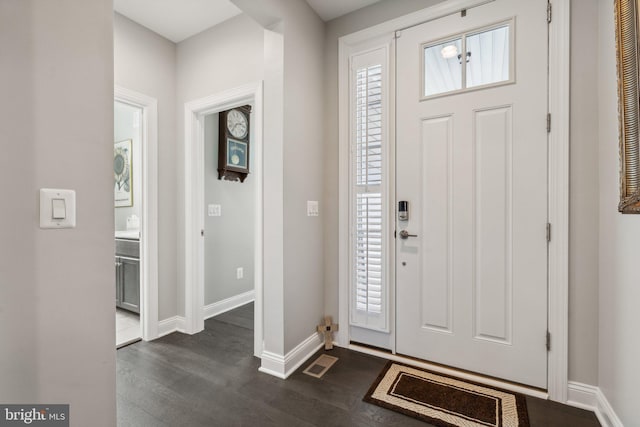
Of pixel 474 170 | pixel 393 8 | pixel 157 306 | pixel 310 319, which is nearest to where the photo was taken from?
pixel 474 170

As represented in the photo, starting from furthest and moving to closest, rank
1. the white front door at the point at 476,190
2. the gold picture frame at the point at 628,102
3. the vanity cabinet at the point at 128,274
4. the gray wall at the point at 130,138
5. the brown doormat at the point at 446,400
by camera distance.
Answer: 1. the gray wall at the point at 130,138
2. the vanity cabinet at the point at 128,274
3. the white front door at the point at 476,190
4. the brown doormat at the point at 446,400
5. the gold picture frame at the point at 628,102

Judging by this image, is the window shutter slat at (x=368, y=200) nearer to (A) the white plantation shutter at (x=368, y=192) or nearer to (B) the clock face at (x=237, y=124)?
(A) the white plantation shutter at (x=368, y=192)

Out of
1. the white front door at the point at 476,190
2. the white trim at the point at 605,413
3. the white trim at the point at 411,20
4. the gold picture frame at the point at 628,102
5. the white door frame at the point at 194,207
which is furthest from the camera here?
the white door frame at the point at 194,207

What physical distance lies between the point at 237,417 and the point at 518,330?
1.73 metres

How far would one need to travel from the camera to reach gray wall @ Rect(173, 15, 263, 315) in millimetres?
2352

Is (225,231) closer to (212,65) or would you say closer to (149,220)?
(149,220)

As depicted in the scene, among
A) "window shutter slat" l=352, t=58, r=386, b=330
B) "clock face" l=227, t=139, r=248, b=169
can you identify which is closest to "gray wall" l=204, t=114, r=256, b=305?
"clock face" l=227, t=139, r=248, b=169

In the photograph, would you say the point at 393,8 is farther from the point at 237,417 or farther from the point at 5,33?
the point at 237,417

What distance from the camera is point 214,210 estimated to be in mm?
3146

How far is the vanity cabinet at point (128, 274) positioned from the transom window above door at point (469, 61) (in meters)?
3.02

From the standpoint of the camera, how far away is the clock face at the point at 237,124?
3237 mm

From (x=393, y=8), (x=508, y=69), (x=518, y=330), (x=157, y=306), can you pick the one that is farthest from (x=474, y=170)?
(x=157, y=306)

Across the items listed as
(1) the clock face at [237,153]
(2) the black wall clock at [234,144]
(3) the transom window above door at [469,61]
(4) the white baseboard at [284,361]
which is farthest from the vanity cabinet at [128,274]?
(3) the transom window above door at [469,61]

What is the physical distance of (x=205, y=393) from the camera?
5.79 ft
